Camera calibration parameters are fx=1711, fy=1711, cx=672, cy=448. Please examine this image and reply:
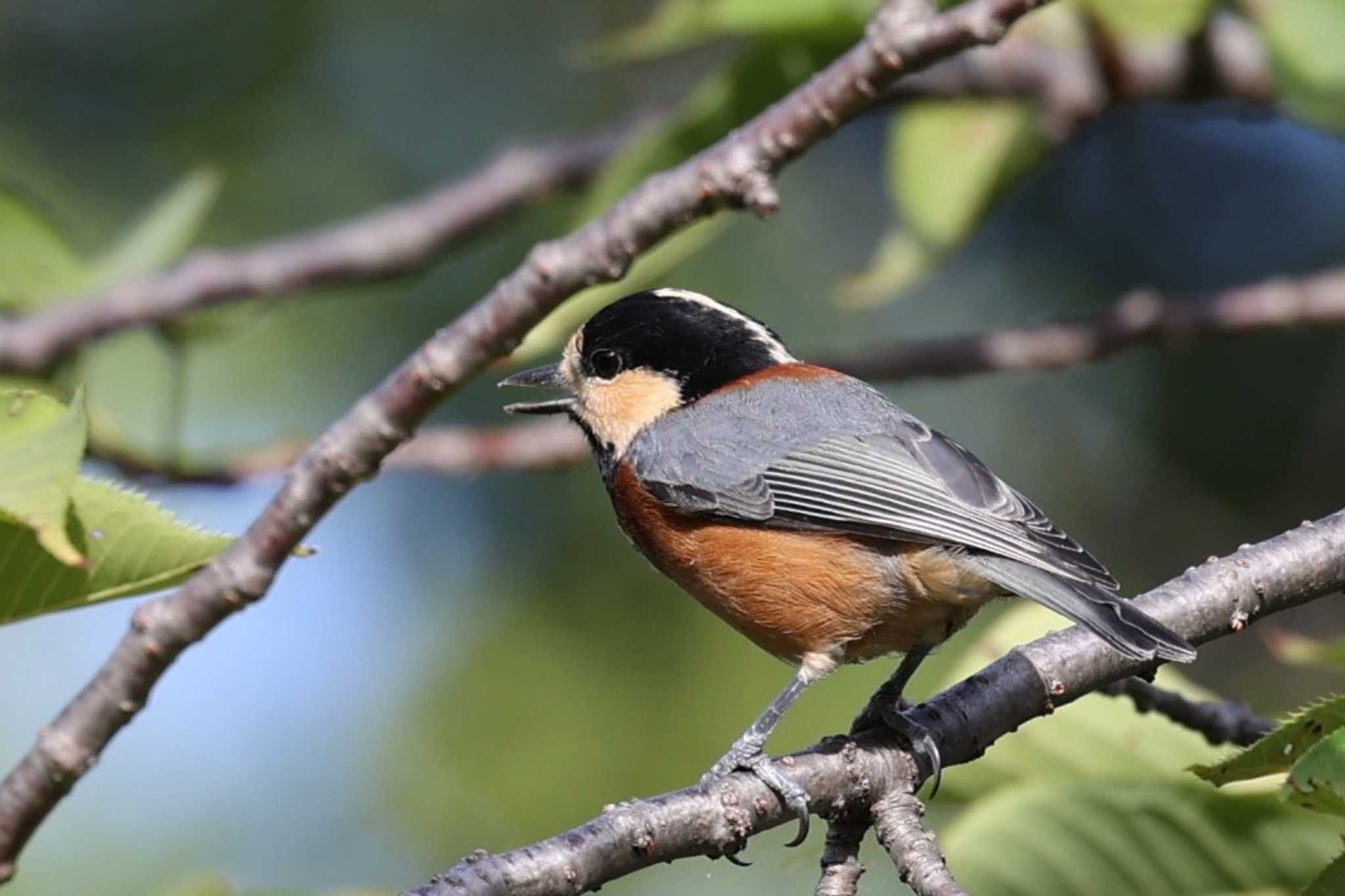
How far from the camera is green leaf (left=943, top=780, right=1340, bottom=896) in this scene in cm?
281

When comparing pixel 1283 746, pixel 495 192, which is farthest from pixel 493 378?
pixel 1283 746

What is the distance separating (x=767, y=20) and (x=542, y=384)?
39.6 inches

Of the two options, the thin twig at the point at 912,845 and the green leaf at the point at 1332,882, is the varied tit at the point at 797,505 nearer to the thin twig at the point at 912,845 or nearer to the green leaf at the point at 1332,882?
the thin twig at the point at 912,845

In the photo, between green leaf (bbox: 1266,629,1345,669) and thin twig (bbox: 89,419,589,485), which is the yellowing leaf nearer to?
thin twig (bbox: 89,419,589,485)

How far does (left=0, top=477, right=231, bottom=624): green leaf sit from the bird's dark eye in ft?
5.24

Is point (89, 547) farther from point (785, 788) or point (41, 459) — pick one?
point (785, 788)

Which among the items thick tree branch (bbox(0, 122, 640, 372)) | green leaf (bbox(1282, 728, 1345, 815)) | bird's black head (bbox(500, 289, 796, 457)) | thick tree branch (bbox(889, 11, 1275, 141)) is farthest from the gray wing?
thick tree branch (bbox(0, 122, 640, 372))

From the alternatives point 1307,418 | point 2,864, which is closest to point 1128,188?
point 1307,418

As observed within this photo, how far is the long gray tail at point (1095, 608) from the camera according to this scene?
2.68 meters

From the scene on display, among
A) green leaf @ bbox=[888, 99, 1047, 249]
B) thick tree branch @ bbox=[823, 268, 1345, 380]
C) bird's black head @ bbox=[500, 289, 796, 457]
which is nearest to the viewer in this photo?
bird's black head @ bbox=[500, 289, 796, 457]

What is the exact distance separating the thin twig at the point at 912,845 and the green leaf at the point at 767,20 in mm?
1985

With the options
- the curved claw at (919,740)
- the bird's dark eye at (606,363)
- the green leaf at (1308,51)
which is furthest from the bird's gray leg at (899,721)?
the green leaf at (1308,51)

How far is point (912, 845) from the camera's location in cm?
Result: 236

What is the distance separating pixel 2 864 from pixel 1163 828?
1.90 meters
